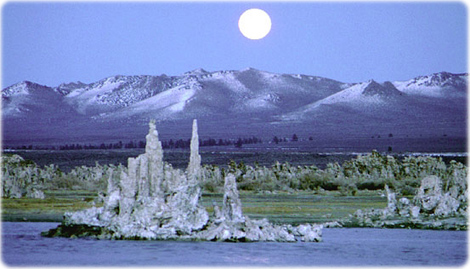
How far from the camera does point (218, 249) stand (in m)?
26.5

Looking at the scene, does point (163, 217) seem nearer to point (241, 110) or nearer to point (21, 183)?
point (21, 183)

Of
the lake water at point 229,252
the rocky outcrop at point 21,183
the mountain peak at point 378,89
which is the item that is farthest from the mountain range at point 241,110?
the lake water at point 229,252

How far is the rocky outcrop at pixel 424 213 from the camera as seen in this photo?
33000 mm

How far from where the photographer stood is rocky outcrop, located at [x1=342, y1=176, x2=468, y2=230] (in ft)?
108

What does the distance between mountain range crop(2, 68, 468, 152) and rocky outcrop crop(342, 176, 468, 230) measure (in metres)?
80.9

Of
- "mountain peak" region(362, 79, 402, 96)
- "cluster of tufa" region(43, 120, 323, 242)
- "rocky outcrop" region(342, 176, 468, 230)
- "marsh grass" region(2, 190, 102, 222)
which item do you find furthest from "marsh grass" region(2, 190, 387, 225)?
"mountain peak" region(362, 79, 402, 96)

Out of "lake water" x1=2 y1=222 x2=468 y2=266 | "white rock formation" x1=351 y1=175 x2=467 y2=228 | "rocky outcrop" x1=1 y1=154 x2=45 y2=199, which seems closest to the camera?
"lake water" x1=2 y1=222 x2=468 y2=266

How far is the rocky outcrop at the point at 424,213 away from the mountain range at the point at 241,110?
80917 mm

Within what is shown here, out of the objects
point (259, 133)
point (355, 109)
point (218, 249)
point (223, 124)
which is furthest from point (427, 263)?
point (355, 109)

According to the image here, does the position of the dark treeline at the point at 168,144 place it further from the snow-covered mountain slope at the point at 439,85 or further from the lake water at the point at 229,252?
the lake water at the point at 229,252

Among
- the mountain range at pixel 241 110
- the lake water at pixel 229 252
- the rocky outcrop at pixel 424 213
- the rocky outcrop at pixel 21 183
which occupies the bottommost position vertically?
the lake water at pixel 229 252

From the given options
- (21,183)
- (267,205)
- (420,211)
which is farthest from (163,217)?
(21,183)

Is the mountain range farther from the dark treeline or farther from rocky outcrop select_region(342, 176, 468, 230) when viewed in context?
rocky outcrop select_region(342, 176, 468, 230)

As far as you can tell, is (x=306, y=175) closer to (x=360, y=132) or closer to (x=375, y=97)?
(x=360, y=132)
